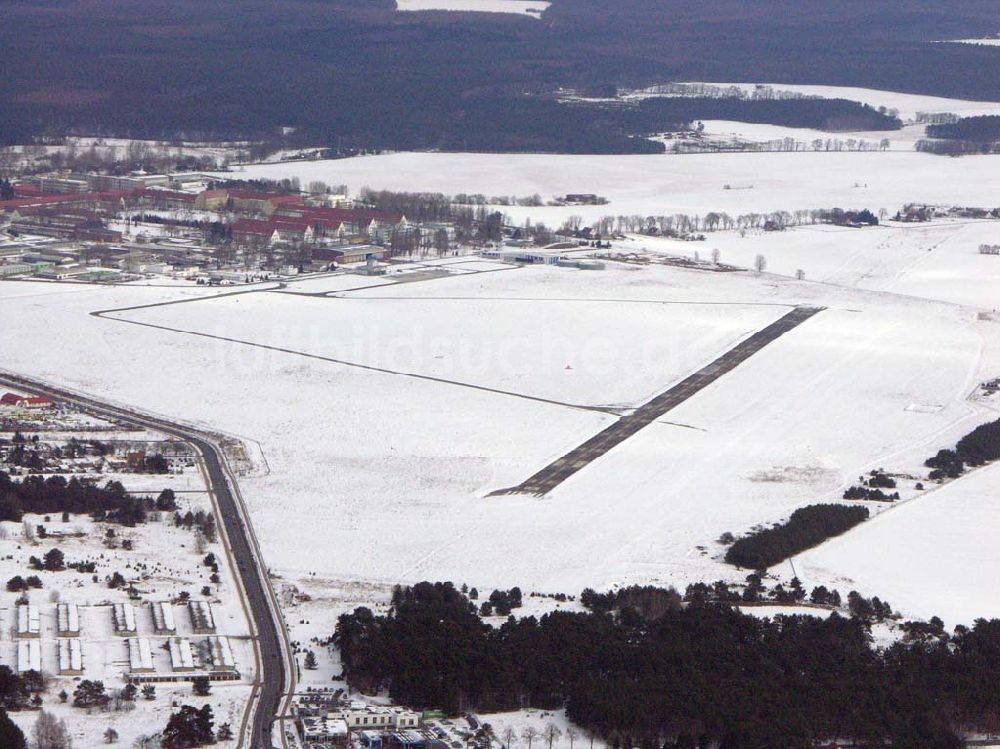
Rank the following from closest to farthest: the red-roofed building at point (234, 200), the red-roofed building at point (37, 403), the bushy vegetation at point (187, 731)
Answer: the bushy vegetation at point (187, 731)
the red-roofed building at point (37, 403)
the red-roofed building at point (234, 200)

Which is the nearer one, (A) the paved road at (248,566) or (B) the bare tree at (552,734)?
(B) the bare tree at (552,734)

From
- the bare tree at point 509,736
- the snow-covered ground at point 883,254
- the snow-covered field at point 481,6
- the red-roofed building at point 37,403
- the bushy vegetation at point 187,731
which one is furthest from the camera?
the snow-covered field at point 481,6

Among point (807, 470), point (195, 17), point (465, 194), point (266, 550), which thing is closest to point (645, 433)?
point (807, 470)

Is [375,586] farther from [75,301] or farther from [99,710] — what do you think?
[75,301]

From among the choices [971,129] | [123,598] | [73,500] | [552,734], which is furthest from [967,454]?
[971,129]

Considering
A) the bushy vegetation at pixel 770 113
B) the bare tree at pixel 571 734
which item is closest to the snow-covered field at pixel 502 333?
the bare tree at pixel 571 734

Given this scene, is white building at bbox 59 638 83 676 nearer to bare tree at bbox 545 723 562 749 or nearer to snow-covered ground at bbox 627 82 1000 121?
bare tree at bbox 545 723 562 749

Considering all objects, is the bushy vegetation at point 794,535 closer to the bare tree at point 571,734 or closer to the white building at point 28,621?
the bare tree at point 571,734

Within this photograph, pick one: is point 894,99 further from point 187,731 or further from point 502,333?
point 187,731
